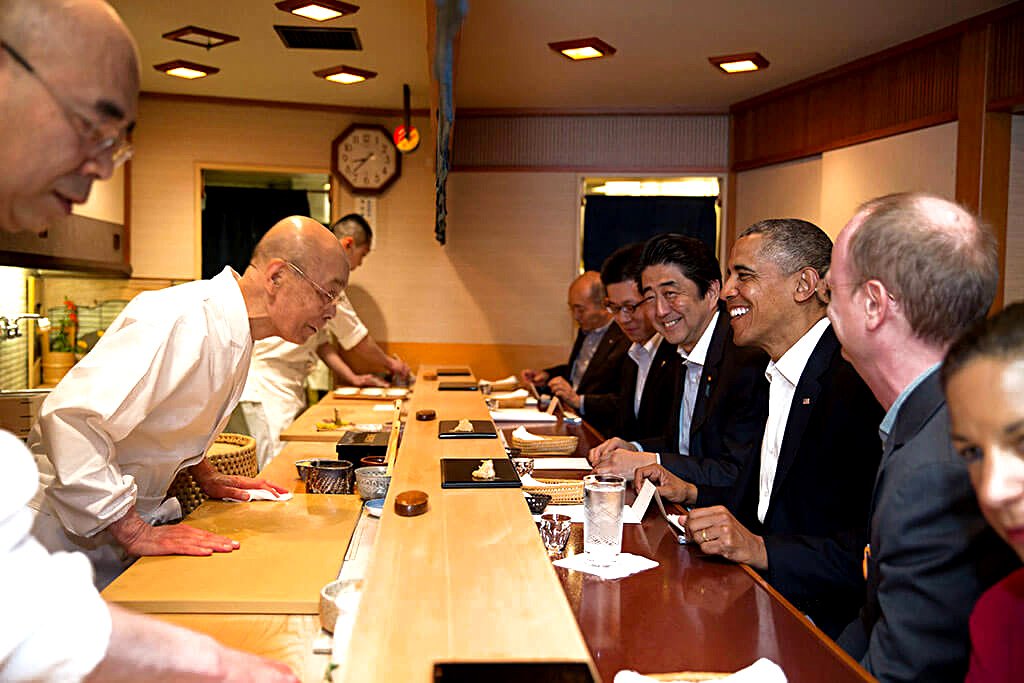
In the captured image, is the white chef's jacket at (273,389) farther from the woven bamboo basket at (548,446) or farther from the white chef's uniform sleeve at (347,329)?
the woven bamboo basket at (548,446)

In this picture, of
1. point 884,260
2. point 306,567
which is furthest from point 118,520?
point 884,260

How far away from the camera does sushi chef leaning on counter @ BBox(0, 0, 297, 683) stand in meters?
0.79

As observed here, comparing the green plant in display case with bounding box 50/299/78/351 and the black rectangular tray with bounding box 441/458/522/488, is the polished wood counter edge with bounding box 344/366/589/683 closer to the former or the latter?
the black rectangular tray with bounding box 441/458/522/488

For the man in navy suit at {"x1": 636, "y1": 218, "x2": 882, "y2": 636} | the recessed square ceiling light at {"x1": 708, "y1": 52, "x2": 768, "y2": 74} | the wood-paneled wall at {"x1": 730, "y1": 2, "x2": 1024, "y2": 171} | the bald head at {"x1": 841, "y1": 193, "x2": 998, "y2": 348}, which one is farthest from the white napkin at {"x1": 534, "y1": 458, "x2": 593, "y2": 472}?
the recessed square ceiling light at {"x1": 708, "y1": 52, "x2": 768, "y2": 74}

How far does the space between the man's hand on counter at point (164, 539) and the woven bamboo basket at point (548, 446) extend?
120 centimetres

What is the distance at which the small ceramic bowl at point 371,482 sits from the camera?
2049mm

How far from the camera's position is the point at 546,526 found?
5.61ft

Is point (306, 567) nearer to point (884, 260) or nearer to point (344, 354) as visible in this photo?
point (884, 260)

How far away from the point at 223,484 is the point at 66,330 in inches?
145

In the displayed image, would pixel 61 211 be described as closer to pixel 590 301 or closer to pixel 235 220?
pixel 590 301

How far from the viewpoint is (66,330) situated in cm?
519

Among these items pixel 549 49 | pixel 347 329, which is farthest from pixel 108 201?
pixel 549 49

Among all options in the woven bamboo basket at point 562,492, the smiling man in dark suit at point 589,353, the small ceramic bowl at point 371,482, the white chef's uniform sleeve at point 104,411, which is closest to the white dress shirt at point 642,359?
the smiling man in dark suit at point 589,353

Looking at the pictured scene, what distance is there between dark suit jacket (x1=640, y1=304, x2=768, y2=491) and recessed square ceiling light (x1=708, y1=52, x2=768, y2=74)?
2630 mm
